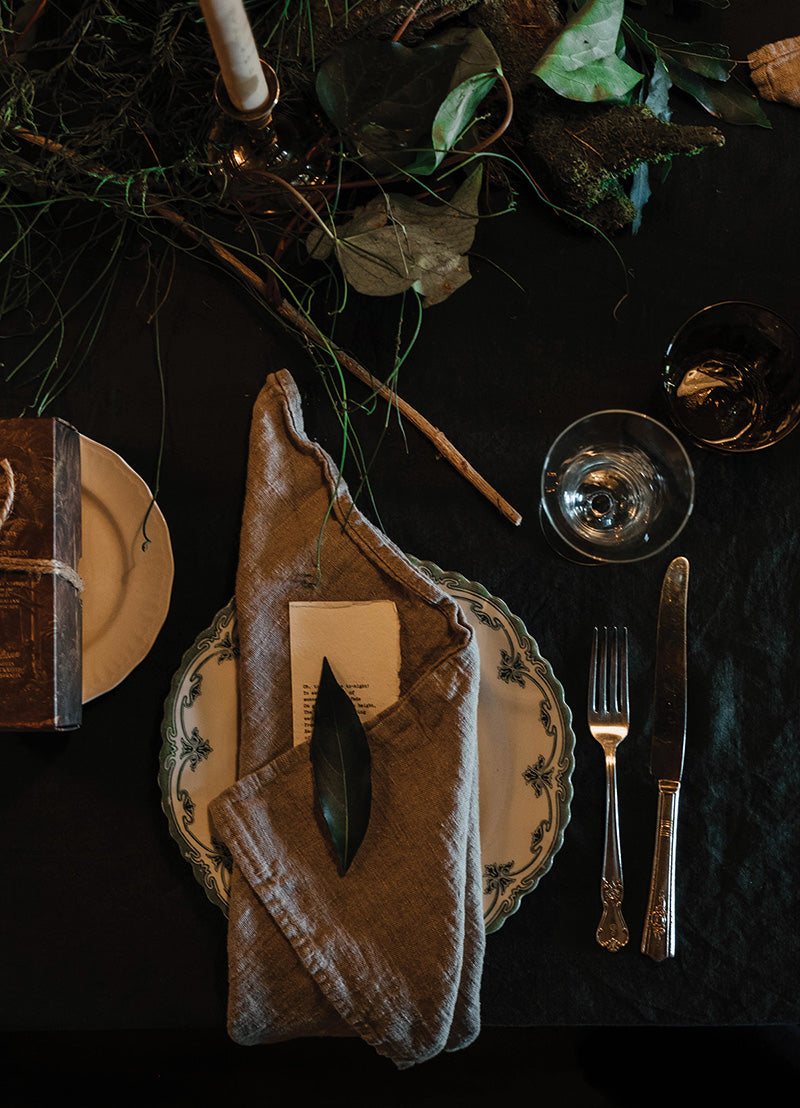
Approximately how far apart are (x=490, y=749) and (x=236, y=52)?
2.05 ft

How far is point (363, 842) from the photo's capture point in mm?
757

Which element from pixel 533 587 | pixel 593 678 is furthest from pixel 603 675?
pixel 533 587

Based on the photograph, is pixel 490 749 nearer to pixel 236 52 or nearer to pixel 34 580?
pixel 34 580

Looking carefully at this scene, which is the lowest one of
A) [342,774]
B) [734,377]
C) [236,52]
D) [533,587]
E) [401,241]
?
[342,774]

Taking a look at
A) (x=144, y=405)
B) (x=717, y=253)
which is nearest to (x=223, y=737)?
(x=144, y=405)

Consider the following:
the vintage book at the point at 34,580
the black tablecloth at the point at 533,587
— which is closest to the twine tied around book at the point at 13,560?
the vintage book at the point at 34,580

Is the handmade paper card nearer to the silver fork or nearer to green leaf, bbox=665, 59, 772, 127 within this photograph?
the silver fork

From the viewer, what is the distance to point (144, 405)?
0.83m

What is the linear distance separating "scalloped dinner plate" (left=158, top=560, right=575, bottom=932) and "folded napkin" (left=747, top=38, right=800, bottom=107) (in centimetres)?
61

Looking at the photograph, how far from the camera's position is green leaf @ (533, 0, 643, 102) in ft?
2.39

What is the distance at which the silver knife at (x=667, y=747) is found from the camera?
0.79 metres

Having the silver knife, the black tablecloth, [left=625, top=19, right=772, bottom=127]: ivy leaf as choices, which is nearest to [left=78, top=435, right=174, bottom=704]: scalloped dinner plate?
the black tablecloth

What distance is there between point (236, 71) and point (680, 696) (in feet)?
2.21

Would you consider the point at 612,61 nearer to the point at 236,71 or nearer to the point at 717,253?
the point at 717,253
